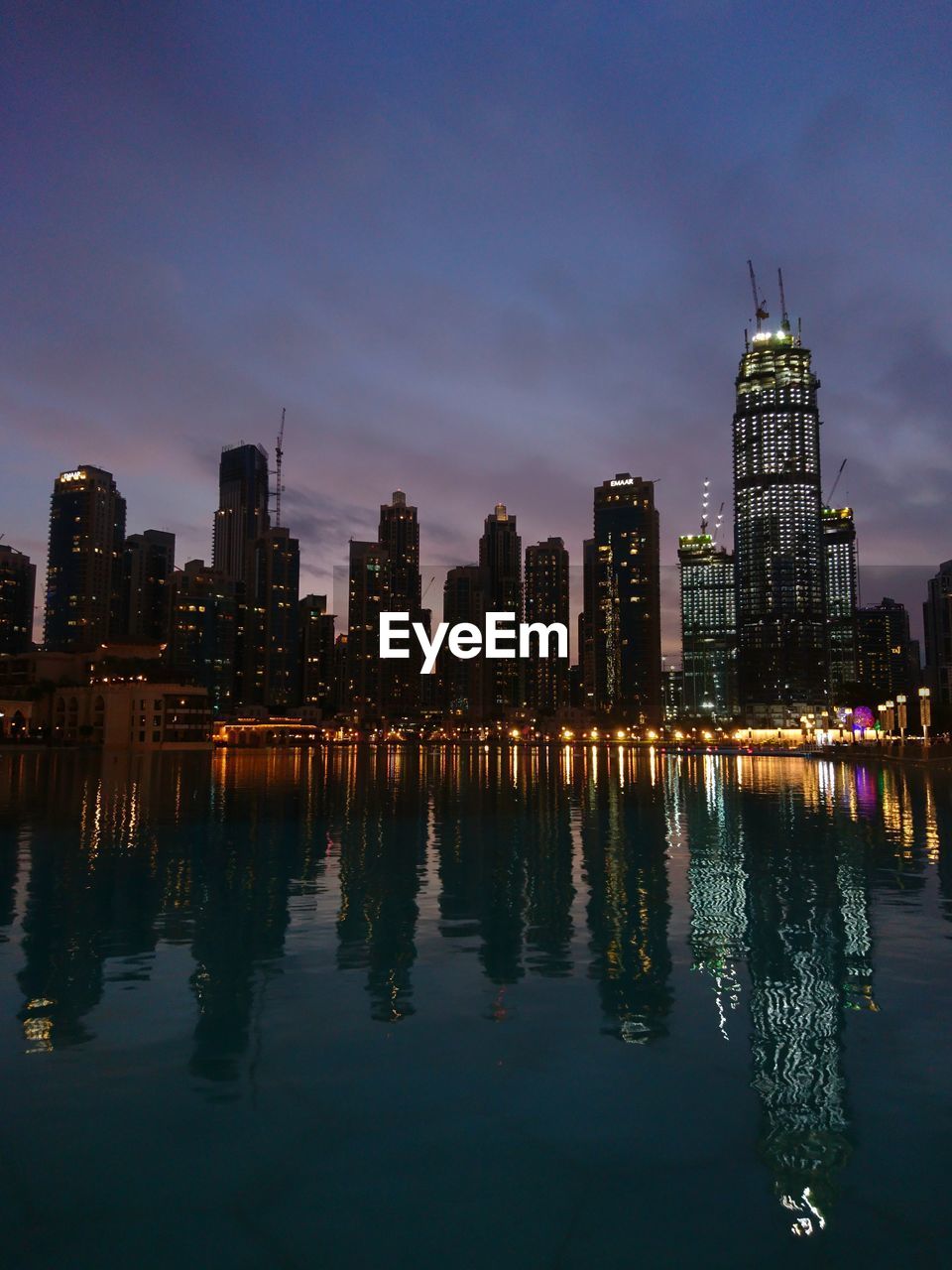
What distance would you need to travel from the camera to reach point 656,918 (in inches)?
778

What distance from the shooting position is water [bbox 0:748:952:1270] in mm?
7820

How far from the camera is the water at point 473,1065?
7.82 meters

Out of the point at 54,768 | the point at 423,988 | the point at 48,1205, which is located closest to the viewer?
the point at 48,1205

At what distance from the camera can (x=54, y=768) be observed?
299ft

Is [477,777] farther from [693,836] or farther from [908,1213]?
[908,1213]

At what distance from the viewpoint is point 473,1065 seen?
1144 cm

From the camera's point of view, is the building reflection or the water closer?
the water

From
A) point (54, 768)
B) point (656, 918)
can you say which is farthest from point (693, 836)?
point (54, 768)

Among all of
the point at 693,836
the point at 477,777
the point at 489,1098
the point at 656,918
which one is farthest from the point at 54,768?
the point at 489,1098

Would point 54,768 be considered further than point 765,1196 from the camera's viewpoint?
Yes

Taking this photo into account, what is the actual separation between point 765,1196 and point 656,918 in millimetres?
11607

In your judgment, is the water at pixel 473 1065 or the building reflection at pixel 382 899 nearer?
the water at pixel 473 1065

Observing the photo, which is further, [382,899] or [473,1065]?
[382,899]

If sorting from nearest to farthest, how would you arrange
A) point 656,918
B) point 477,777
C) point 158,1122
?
1. point 158,1122
2. point 656,918
3. point 477,777
